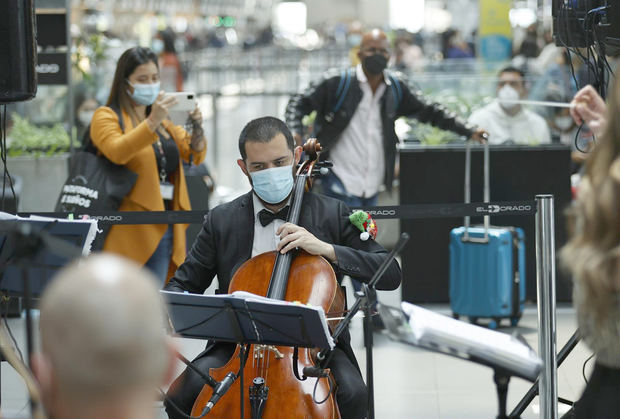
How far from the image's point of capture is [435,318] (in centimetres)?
244

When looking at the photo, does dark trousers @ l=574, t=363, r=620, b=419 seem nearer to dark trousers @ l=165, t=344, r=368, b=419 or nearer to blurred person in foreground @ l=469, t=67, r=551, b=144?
dark trousers @ l=165, t=344, r=368, b=419

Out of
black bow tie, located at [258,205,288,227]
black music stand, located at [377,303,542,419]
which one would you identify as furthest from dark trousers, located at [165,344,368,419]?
black music stand, located at [377,303,542,419]

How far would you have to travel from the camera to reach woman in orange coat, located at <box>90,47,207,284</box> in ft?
16.9

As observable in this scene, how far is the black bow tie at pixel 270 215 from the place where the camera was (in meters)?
3.97

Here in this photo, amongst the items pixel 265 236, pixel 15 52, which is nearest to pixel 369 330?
pixel 265 236

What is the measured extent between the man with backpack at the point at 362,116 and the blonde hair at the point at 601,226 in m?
4.11

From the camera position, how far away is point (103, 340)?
1.48 metres

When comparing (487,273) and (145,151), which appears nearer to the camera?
(145,151)

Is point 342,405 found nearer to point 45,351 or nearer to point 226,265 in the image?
point 226,265

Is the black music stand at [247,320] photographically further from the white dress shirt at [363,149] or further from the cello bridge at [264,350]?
the white dress shirt at [363,149]

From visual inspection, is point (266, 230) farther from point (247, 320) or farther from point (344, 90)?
point (344, 90)

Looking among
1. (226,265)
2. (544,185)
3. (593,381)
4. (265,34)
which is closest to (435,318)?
(593,381)

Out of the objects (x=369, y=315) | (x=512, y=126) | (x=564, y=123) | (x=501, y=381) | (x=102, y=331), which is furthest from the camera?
(x=564, y=123)

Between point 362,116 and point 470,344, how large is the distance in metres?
4.29
